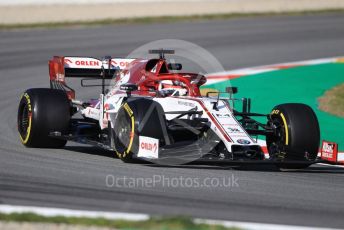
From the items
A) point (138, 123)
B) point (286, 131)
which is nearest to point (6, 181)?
point (138, 123)

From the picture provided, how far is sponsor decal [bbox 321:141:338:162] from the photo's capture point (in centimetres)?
1170

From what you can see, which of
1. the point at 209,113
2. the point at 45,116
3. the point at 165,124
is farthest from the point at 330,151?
the point at 45,116

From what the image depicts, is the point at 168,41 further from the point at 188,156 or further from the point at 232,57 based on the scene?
the point at 188,156

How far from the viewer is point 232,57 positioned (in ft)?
77.7

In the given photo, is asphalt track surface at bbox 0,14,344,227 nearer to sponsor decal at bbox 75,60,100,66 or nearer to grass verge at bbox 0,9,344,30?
sponsor decal at bbox 75,60,100,66

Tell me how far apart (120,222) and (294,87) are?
12.2m

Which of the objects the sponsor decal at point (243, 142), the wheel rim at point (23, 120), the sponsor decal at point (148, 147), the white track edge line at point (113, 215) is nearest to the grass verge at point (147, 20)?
the wheel rim at point (23, 120)

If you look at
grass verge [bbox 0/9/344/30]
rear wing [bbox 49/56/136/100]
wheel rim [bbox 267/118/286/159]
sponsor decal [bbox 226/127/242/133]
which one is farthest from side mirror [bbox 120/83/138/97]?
grass verge [bbox 0/9/344/30]

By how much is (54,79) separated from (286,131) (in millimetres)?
4653

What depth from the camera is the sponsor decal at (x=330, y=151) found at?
11703mm

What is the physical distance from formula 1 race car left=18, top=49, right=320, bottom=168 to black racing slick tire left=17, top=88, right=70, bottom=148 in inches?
0.6

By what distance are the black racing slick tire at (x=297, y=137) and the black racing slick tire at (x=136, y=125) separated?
1.72 meters

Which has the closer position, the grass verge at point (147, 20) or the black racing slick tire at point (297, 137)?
the black racing slick tire at point (297, 137)

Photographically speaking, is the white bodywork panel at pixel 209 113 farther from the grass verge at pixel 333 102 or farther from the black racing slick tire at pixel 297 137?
the grass verge at pixel 333 102
